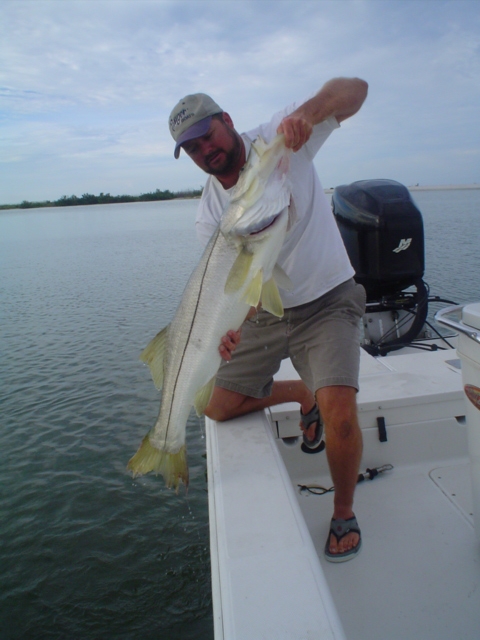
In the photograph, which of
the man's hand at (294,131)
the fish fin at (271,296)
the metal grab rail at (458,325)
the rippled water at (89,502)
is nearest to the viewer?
the metal grab rail at (458,325)

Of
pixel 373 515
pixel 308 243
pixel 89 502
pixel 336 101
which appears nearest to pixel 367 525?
pixel 373 515

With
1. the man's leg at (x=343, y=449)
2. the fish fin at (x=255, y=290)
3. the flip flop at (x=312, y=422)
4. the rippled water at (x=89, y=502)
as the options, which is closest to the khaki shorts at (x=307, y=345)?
the man's leg at (x=343, y=449)

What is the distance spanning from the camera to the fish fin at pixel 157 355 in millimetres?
2894

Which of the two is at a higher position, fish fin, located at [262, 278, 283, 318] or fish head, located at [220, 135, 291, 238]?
fish head, located at [220, 135, 291, 238]

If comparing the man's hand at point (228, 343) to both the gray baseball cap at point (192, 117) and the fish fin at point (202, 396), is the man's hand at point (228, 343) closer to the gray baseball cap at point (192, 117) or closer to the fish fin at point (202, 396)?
the fish fin at point (202, 396)

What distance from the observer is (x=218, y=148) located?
3.11m

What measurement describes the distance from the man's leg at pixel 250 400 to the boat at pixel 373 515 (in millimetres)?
78

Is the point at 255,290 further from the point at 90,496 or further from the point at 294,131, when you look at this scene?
the point at 90,496

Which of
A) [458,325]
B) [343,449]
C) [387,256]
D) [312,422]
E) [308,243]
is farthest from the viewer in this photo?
[387,256]

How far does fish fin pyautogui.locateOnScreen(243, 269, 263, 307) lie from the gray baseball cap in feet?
3.57

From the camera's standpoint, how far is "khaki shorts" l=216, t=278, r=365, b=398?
2979 millimetres

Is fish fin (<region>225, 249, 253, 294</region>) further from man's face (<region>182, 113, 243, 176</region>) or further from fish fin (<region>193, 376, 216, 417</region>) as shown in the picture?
man's face (<region>182, 113, 243, 176</region>)

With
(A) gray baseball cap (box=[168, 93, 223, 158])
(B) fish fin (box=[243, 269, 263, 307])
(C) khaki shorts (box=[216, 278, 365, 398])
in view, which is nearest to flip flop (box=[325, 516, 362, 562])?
(C) khaki shorts (box=[216, 278, 365, 398])

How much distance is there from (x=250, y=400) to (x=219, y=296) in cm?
109
